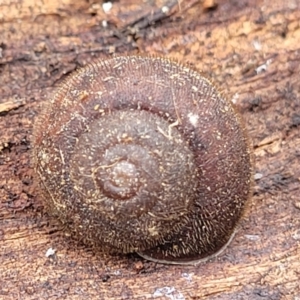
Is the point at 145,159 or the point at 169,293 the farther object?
the point at 169,293

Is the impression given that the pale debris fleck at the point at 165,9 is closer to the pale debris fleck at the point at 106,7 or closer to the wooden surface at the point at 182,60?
the wooden surface at the point at 182,60

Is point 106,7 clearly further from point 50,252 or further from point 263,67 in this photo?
point 50,252

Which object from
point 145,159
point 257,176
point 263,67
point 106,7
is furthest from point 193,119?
point 106,7

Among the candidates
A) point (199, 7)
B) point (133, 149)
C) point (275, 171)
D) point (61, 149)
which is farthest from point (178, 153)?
point (199, 7)

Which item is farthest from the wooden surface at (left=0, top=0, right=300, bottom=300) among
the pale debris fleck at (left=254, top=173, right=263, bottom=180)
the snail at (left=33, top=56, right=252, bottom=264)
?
the snail at (left=33, top=56, right=252, bottom=264)

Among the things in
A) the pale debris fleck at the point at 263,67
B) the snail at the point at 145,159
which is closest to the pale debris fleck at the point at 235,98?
the pale debris fleck at the point at 263,67

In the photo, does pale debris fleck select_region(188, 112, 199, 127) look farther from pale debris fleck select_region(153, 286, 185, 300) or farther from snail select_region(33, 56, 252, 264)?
pale debris fleck select_region(153, 286, 185, 300)
